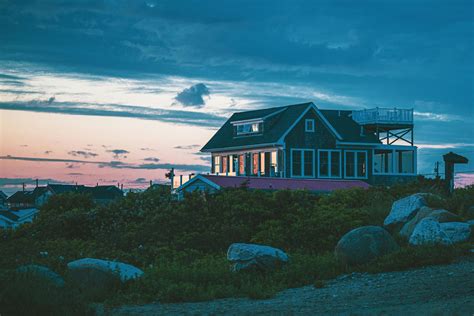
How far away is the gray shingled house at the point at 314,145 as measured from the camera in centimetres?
4984

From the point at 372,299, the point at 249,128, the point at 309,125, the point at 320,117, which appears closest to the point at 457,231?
the point at 372,299

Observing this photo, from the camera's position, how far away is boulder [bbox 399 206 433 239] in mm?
20844

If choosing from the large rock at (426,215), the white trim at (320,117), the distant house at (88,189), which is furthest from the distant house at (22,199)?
the large rock at (426,215)

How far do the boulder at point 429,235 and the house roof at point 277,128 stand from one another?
1165 inches

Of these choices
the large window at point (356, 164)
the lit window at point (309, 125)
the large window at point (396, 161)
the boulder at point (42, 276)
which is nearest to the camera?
the boulder at point (42, 276)

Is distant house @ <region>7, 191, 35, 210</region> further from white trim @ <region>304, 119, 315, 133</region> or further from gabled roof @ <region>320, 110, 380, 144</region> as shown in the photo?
white trim @ <region>304, 119, 315, 133</region>

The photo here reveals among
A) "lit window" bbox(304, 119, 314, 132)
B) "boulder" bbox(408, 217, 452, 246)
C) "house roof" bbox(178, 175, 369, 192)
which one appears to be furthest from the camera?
"lit window" bbox(304, 119, 314, 132)

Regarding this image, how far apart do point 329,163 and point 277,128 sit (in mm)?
4447

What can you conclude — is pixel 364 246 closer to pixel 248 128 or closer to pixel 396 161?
pixel 248 128

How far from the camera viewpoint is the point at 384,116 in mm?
55031

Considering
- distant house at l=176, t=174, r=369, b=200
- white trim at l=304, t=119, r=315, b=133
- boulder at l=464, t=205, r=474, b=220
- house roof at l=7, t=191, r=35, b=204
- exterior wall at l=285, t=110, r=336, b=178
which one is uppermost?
white trim at l=304, t=119, r=315, b=133

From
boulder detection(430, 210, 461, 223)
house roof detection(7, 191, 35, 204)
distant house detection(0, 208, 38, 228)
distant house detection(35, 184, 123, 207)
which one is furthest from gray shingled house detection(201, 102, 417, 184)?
house roof detection(7, 191, 35, 204)

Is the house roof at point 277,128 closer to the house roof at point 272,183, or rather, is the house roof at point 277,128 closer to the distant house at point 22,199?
the house roof at point 272,183

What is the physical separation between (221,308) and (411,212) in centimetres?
1013
